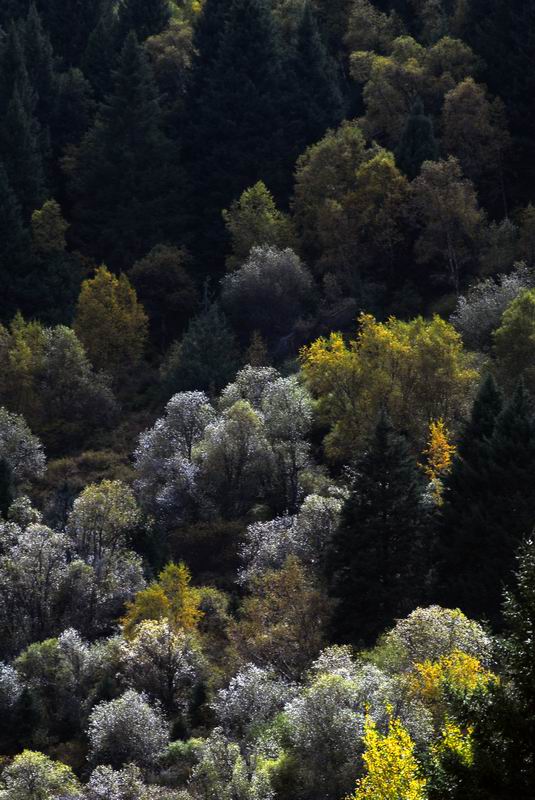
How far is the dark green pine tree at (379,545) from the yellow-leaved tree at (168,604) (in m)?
6.92

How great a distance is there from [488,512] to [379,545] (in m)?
4.79

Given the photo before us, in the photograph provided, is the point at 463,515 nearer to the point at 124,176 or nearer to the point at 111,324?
the point at 111,324

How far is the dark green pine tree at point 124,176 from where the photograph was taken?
109062mm

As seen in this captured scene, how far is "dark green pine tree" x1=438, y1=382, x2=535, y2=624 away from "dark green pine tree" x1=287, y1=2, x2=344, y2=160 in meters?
54.5

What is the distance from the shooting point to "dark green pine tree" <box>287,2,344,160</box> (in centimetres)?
11144

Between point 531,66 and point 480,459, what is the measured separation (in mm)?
53150

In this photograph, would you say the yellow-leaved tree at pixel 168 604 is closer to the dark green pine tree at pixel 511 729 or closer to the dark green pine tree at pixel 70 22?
the dark green pine tree at pixel 511 729

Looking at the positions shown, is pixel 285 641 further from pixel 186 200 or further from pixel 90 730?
pixel 186 200

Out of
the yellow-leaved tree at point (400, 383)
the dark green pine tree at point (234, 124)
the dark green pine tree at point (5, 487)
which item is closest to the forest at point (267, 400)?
the yellow-leaved tree at point (400, 383)

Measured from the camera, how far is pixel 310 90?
4446 inches

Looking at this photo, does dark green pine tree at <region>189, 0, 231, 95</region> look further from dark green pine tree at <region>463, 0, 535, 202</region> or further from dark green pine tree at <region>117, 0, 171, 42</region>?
dark green pine tree at <region>463, 0, 535, 202</region>

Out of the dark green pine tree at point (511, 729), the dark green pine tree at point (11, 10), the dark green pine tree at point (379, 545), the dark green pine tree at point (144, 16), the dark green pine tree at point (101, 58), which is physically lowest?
the dark green pine tree at point (511, 729)

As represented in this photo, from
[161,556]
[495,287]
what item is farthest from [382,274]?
[161,556]

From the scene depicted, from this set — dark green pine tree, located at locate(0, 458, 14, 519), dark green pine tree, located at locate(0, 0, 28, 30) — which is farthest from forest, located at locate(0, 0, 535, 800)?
dark green pine tree, located at locate(0, 0, 28, 30)
